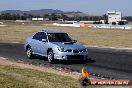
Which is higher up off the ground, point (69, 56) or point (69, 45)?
point (69, 45)

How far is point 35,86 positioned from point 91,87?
1559mm

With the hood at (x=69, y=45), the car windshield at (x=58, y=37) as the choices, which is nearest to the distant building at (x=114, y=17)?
the car windshield at (x=58, y=37)

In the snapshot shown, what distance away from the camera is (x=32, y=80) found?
11633mm

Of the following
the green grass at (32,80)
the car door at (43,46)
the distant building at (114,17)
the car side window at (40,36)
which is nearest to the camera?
the green grass at (32,80)

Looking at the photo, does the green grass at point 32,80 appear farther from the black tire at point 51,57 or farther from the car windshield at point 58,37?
the car windshield at point 58,37

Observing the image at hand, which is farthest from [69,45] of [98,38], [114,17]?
[114,17]

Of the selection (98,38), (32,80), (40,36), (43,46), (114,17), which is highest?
(40,36)

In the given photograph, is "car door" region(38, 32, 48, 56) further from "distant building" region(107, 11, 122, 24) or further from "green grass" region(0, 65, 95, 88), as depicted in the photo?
"distant building" region(107, 11, 122, 24)

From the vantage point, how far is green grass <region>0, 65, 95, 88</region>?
34.7ft

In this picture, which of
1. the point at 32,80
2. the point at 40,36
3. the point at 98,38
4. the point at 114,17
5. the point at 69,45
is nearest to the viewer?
the point at 32,80

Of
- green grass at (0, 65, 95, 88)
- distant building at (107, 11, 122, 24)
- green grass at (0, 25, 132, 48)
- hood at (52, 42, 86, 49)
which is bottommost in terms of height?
distant building at (107, 11, 122, 24)

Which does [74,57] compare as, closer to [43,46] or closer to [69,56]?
[69,56]

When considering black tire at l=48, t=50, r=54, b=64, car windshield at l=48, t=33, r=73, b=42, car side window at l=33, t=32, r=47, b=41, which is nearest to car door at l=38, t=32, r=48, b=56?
car side window at l=33, t=32, r=47, b=41

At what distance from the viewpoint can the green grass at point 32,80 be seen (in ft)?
34.7
